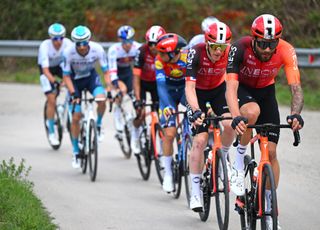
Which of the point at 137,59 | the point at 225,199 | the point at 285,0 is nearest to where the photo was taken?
the point at 225,199

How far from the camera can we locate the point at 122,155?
14406 millimetres

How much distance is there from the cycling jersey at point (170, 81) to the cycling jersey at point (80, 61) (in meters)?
2.12

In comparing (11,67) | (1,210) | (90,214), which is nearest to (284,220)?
(90,214)

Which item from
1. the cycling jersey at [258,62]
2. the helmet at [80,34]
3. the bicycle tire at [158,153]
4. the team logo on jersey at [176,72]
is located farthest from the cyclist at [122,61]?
the cycling jersey at [258,62]

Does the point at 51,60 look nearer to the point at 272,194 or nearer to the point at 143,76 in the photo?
the point at 143,76

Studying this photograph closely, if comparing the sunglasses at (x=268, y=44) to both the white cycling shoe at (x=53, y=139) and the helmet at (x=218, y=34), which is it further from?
the white cycling shoe at (x=53, y=139)

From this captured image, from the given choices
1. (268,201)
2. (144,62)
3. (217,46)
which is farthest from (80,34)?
(268,201)

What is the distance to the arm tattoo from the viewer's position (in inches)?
319

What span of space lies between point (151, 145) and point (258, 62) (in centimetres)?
388

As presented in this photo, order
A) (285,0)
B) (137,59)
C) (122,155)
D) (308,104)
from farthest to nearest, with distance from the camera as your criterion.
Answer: (285,0)
(308,104)
(122,155)
(137,59)

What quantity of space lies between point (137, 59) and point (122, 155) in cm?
223

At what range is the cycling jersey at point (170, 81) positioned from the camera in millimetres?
10906

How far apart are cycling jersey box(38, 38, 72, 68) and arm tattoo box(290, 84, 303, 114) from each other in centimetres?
720

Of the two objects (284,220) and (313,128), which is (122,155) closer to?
(313,128)
